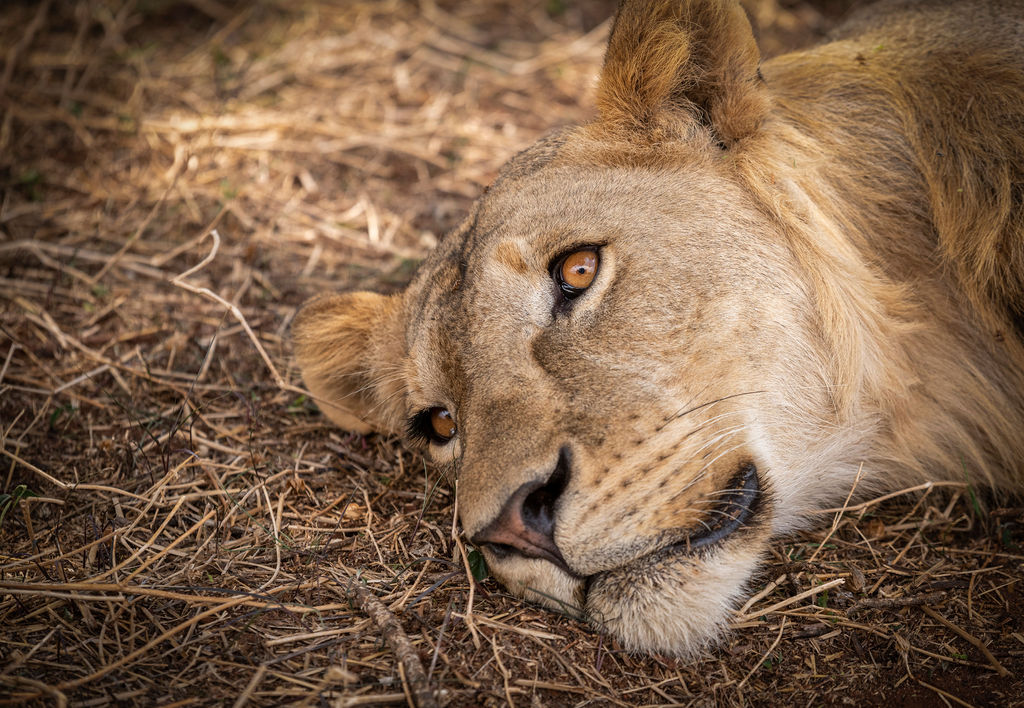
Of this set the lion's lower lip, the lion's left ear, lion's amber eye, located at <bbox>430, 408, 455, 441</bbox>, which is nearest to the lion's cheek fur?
the lion's lower lip

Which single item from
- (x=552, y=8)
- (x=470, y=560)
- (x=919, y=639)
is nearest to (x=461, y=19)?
(x=552, y=8)

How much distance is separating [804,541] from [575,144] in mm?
1719

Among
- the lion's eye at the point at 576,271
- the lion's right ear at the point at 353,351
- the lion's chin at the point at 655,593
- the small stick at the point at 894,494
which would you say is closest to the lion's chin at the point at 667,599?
the lion's chin at the point at 655,593

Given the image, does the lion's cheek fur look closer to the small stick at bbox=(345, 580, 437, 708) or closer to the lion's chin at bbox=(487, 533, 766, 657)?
the lion's chin at bbox=(487, 533, 766, 657)

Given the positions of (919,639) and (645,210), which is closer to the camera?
(919,639)

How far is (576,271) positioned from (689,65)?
0.88 m

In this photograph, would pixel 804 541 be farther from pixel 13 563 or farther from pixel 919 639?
pixel 13 563

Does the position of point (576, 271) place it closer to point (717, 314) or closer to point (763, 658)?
point (717, 314)

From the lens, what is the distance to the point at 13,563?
2.76 meters

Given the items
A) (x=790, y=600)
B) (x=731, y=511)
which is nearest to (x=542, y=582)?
(x=731, y=511)

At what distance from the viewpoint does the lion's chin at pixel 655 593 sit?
7.96 feet

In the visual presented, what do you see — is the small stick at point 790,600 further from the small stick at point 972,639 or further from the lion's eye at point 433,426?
the lion's eye at point 433,426

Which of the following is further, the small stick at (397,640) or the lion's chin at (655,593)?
the lion's chin at (655,593)

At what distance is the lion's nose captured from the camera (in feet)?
7.78
